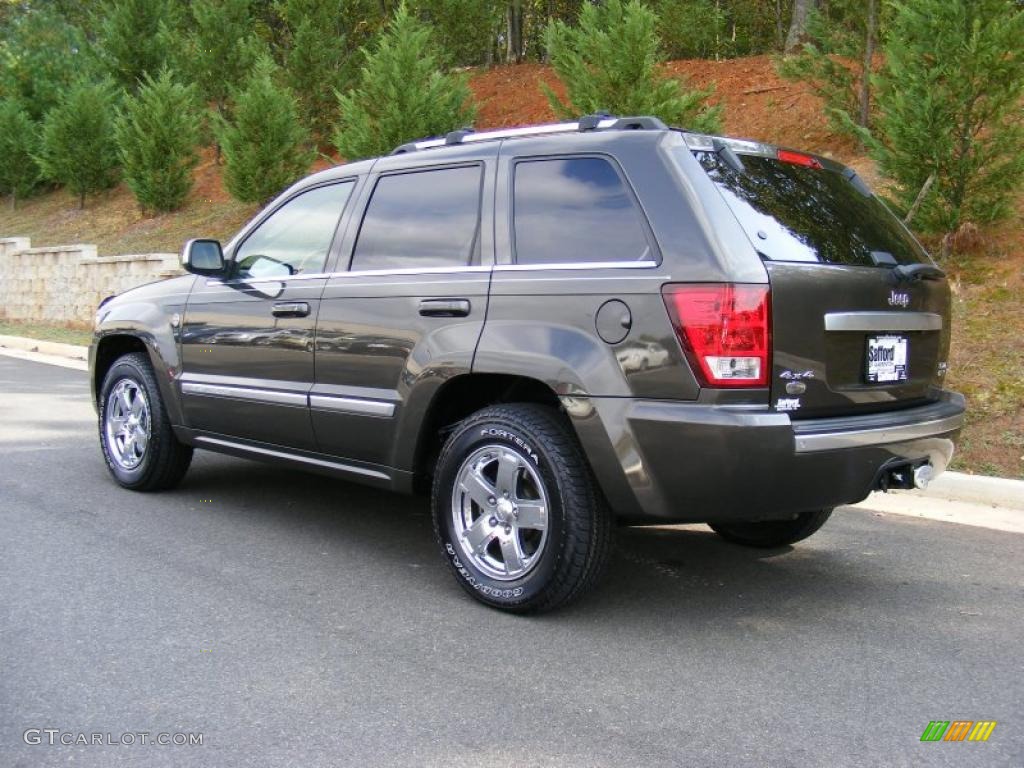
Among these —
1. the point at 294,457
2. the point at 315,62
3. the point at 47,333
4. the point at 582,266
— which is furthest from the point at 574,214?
the point at 315,62

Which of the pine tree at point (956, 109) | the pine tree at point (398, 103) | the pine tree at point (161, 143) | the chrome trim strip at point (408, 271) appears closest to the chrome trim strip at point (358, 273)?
the chrome trim strip at point (408, 271)

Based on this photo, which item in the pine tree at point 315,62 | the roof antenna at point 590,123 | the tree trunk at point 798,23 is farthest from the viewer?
the pine tree at point 315,62

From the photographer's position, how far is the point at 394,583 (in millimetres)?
4582

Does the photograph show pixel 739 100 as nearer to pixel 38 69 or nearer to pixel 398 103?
pixel 398 103

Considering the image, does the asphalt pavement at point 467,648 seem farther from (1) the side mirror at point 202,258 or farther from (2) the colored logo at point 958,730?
(1) the side mirror at point 202,258

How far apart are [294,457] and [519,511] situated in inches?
60.9

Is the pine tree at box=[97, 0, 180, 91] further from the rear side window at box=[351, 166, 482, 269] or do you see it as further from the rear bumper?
the rear bumper

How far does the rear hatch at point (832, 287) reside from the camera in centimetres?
374

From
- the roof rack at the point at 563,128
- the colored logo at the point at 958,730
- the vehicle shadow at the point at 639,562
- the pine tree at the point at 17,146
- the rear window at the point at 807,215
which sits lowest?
the vehicle shadow at the point at 639,562

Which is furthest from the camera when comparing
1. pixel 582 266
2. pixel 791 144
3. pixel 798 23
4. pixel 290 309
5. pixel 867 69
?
pixel 798 23

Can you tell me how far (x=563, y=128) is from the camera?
14.2 feet

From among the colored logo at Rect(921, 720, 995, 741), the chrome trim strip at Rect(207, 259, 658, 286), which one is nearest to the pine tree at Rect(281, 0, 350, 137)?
the chrome trim strip at Rect(207, 259, 658, 286)

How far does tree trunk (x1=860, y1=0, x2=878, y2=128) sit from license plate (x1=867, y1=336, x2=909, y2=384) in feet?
32.2

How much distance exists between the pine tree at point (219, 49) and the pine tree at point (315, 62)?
189 cm
